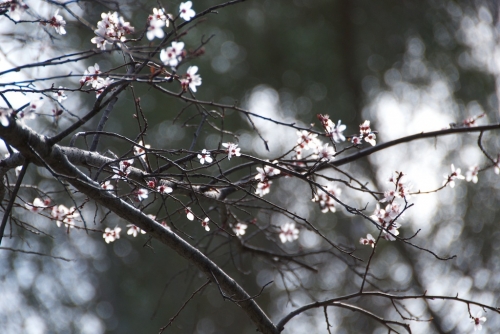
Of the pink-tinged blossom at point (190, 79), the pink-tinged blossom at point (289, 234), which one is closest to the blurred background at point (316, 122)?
the pink-tinged blossom at point (289, 234)

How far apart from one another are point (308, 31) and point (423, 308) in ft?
12.1

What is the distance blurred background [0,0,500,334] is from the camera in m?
5.62

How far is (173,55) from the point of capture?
132 cm

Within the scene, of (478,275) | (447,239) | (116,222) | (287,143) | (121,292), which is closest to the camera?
(478,275)

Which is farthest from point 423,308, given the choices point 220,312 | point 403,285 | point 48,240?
point 48,240

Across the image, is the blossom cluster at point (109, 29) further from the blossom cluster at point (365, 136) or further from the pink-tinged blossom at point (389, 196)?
the pink-tinged blossom at point (389, 196)

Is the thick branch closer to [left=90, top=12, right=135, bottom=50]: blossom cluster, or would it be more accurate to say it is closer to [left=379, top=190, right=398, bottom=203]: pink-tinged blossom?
[left=90, top=12, right=135, bottom=50]: blossom cluster

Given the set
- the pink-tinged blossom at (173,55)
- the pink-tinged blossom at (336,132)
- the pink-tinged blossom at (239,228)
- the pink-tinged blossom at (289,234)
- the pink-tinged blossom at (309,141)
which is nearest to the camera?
the pink-tinged blossom at (173,55)

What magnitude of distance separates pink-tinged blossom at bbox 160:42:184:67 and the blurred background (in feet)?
13.4

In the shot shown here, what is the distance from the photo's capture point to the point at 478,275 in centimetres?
518

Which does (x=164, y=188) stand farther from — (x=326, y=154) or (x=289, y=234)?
(x=289, y=234)

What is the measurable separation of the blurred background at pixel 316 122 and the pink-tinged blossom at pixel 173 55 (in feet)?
13.4

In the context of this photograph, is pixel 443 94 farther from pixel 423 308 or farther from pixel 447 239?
pixel 423 308

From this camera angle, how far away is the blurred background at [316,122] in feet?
18.5
